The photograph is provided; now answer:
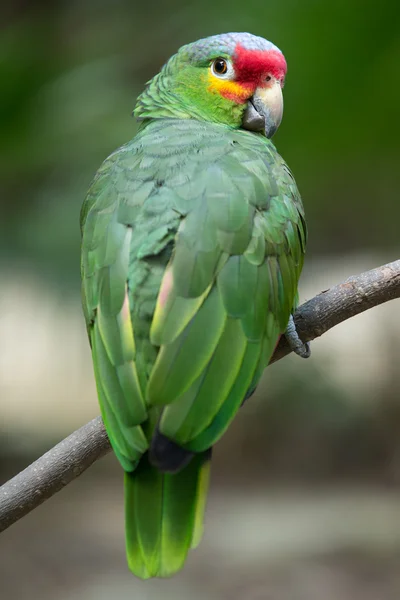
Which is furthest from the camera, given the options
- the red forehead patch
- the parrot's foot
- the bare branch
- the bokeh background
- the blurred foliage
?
the bokeh background

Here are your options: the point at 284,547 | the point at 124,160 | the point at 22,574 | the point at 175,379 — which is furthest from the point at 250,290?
the point at 22,574

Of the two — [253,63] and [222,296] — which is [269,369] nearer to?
[253,63]

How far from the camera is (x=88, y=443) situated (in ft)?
5.35

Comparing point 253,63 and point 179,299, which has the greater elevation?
point 253,63

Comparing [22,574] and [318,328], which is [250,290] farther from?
[22,574]

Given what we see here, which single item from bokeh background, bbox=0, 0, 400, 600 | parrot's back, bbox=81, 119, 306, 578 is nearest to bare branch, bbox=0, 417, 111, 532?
parrot's back, bbox=81, 119, 306, 578

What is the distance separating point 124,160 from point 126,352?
0.58 m

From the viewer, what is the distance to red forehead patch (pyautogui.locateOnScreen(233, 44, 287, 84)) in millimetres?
1973

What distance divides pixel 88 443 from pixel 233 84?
3.38 ft

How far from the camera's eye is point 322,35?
2.80 metres

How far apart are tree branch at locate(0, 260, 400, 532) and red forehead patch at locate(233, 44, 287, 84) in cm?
67

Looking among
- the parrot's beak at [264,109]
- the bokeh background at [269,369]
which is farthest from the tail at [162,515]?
the bokeh background at [269,369]

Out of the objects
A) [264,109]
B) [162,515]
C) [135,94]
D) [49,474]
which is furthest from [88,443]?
[135,94]

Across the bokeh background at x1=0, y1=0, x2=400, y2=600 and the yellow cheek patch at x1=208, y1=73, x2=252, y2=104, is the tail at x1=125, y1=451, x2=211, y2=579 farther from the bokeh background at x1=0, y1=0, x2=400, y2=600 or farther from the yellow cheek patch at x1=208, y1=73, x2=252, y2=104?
the bokeh background at x1=0, y1=0, x2=400, y2=600
